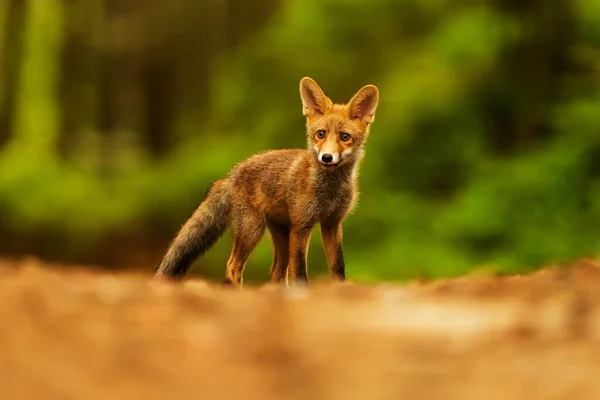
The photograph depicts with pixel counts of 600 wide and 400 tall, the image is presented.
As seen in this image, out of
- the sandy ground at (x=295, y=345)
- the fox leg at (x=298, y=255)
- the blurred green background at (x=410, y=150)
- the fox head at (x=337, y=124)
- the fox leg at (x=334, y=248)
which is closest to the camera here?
the sandy ground at (x=295, y=345)

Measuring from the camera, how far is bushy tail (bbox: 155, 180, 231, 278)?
18.9ft

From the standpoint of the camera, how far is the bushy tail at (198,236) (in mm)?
5754

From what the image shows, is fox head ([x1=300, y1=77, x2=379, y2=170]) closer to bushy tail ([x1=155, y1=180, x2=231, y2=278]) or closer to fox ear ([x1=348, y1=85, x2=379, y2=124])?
fox ear ([x1=348, y1=85, x2=379, y2=124])

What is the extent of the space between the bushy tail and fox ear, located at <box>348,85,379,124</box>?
1014 mm

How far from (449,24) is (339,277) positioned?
847 centimetres

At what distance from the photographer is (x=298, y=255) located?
17.4ft

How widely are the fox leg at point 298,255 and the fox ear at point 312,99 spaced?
808 mm

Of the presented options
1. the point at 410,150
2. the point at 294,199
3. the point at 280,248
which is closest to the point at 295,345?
the point at 294,199

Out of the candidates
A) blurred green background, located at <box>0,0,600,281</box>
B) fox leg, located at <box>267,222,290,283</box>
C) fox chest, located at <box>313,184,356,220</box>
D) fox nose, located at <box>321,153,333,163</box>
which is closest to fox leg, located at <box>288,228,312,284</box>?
fox chest, located at <box>313,184,356,220</box>

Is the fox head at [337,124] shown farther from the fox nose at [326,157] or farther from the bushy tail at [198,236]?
the bushy tail at [198,236]

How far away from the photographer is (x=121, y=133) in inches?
949

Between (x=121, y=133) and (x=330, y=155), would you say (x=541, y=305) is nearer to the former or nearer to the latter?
(x=330, y=155)

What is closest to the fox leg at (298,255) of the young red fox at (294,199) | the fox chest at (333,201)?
the young red fox at (294,199)

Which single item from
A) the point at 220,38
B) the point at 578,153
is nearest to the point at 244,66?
the point at 578,153
